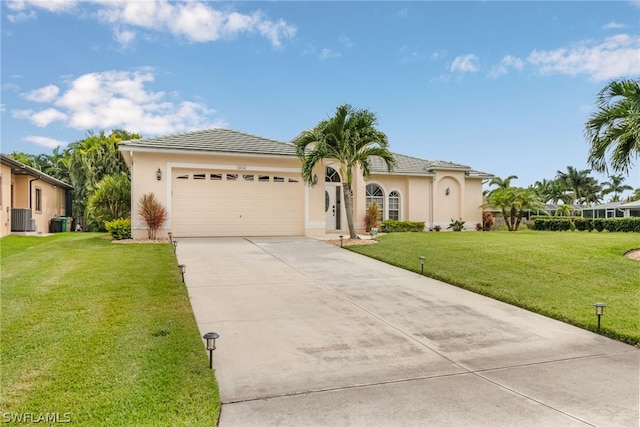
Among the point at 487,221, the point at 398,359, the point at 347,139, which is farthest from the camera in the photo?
the point at 487,221

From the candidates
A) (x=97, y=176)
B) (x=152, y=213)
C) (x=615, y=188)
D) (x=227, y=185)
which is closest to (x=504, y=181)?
(x=227, y=185)

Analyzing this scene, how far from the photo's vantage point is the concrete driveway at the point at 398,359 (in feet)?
11.4

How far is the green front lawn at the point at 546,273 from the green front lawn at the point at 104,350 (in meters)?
5.55

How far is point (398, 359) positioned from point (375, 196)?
17150 mm

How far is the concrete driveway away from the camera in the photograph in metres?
3.47

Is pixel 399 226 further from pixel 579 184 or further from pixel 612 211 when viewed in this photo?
pixel 579 184

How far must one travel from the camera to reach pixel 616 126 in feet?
35.6

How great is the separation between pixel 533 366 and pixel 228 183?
511 inches

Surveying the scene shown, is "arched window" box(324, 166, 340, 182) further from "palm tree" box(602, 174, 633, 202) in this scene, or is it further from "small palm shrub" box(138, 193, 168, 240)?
"palm tree" box(602, 174, 633, 202)

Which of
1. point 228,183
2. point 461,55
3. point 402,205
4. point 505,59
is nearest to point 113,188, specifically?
point 228,183

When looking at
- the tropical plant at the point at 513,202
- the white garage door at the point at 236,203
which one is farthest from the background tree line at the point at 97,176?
the tropical plant at the point at 513,202

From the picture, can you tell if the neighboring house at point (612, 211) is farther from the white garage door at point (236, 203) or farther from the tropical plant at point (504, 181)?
the white garage door at point (236, 203)

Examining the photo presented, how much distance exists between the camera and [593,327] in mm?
5914

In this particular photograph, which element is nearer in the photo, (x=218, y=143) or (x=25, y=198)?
(x=218, y=143)
